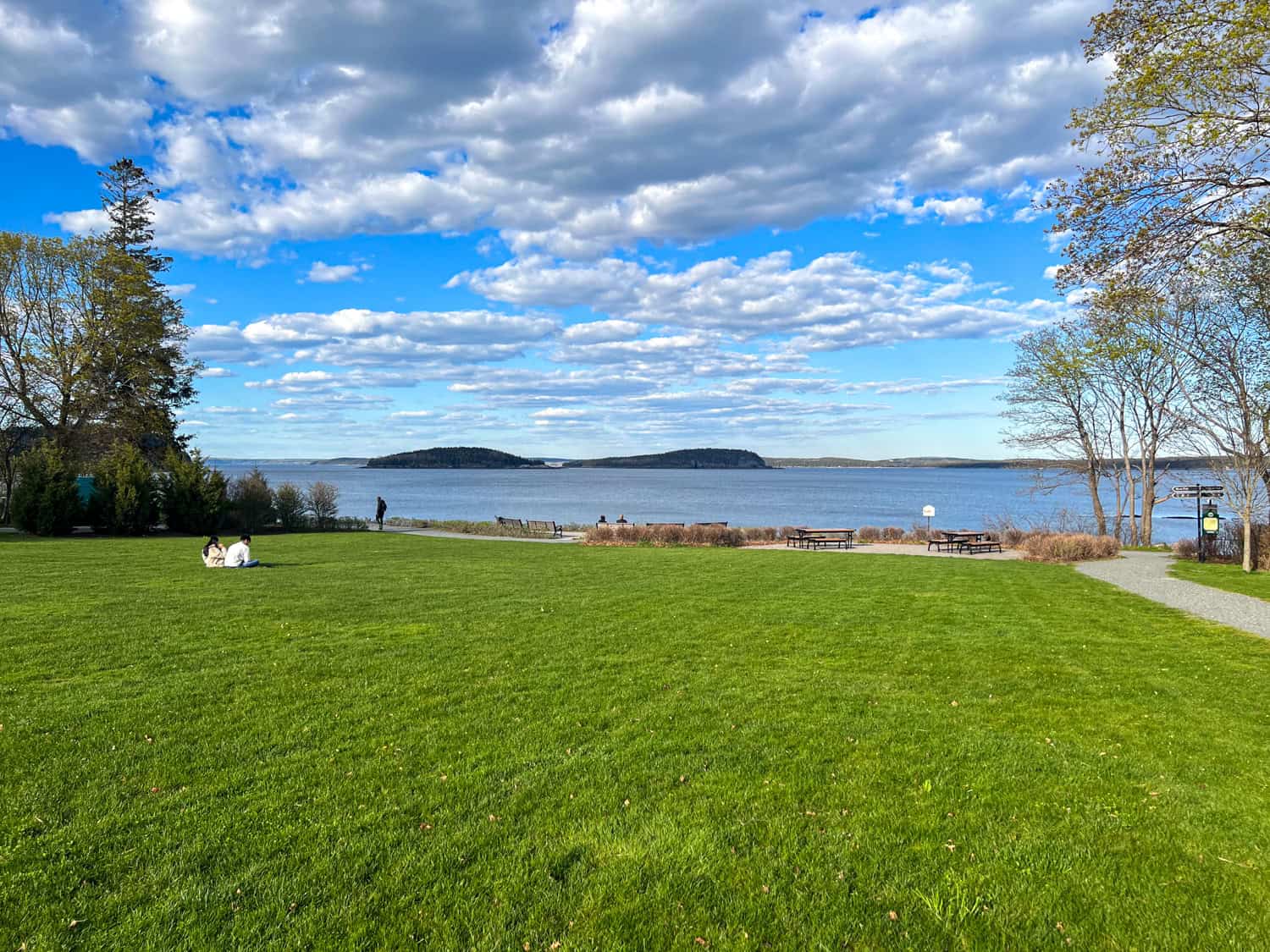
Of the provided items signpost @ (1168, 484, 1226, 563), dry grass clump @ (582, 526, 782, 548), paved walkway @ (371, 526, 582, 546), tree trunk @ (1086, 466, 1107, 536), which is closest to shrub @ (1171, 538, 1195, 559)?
signpost @ (1168, 484, 1226, 563)

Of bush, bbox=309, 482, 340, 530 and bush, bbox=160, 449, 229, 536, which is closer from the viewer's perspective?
bush, bbox=160, 449, 229, 536

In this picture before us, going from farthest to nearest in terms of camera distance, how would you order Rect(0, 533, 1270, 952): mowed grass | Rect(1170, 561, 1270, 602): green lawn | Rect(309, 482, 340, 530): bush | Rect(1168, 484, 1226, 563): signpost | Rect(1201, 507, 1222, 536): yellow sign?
Rect(309, 482, 340, 530): bush < Rect(1201, 507, 1222, 536): yellow sign < Rect(1168, 484, 1226, 563): signpost < Rect(1170, 561, 1270, 602): green lawn < Rect(0, 533, 1270, 952): mowed grass

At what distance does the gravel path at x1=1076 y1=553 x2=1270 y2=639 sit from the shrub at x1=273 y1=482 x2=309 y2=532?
30.4 metres

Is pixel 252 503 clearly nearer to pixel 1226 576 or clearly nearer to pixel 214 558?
pixel 214 558

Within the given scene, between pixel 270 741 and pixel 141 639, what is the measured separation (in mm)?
4231

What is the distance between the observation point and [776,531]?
32.4m

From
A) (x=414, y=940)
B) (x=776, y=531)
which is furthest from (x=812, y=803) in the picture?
(x=776, y=531)

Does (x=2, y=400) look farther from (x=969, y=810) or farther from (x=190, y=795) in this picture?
(x=969, y=810)

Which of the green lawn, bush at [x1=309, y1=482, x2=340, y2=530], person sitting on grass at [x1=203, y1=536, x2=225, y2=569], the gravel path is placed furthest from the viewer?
bush at [x1=309, y1=482, x2=340, y2=530]

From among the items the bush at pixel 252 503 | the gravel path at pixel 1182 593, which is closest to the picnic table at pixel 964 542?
the gravel path at pixel 1182 593

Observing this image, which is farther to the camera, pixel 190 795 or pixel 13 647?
pixel 13 647

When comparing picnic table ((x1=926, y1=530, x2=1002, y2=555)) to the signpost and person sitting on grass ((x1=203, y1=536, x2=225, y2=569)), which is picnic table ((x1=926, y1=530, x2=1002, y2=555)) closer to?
the signpost

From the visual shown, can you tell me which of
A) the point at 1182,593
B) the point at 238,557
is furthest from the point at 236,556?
the point at 1182,593

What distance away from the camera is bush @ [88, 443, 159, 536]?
86.3 feet
